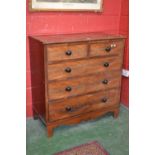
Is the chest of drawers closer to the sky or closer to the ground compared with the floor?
closer to the sky

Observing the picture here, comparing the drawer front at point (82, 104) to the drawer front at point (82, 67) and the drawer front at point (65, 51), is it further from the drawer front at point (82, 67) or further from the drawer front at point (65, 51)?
the drawer front at point (65, 51)

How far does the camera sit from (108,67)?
2.42 metres

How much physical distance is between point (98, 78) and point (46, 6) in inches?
38.5

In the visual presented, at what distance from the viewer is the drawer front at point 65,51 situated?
200 cm

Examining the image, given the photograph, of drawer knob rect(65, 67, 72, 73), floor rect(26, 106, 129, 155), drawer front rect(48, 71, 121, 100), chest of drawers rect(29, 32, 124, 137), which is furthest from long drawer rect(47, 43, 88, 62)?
floor rect(26, 106, 129, 155)

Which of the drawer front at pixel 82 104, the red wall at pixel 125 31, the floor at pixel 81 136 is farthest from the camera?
the red wall at pixel 125 31

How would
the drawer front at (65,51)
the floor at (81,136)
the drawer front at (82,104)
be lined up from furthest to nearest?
the drawer front at (82,104), the floor at (81,136), the drawer front at (65,51)

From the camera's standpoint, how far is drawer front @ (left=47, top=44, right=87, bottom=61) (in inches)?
78.9

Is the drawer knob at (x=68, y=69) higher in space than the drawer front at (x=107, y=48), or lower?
lower

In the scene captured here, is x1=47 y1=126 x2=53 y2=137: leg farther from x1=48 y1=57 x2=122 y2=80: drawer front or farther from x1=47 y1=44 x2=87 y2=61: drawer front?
x1=47 y1=44 x2=87 y2=61: drawer front

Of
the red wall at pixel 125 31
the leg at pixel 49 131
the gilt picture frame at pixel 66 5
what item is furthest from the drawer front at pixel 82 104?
the gilt picture frame at pixel 66 5

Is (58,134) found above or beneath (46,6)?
beneath
